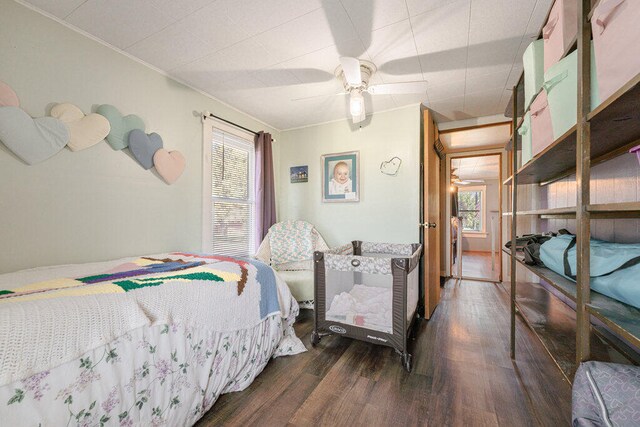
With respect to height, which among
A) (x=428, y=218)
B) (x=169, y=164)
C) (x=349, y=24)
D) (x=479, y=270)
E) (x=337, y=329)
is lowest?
(x=479, y=270)

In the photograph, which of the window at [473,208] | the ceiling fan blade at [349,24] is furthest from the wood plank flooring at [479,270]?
the ceiling fan blade at [349,24]

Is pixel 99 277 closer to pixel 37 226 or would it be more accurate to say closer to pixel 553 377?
pixel 37 226

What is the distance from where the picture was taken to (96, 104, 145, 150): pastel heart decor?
5.85ft

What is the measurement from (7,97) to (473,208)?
9.08 metres

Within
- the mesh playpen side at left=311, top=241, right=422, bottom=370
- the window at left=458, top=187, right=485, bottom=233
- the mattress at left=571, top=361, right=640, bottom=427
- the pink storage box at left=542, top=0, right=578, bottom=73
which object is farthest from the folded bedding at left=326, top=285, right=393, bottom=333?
the window at left=458, top=187, right=485, bottom=233

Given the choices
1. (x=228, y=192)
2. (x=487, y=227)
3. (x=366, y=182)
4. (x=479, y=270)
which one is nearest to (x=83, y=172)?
(x=228, y=192)

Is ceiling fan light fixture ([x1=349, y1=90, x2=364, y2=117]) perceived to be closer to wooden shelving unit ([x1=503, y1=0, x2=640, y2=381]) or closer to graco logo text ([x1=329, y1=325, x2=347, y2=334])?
wooden shelving unit ([x1=503, y1=0, x2=640, y2=381])

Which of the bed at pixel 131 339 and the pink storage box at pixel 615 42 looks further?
the bed at pixel 131 339

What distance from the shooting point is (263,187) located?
120 inches

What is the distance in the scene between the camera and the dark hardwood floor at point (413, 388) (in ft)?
4.18

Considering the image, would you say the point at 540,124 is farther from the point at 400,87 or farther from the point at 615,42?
the point at 400,87

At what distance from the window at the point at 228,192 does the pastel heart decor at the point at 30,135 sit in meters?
1.08

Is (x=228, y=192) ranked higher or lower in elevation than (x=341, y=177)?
lower

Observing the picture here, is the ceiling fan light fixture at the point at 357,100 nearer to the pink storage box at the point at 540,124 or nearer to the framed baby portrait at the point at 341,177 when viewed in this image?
the framed baby portrait at the point at 341,177
